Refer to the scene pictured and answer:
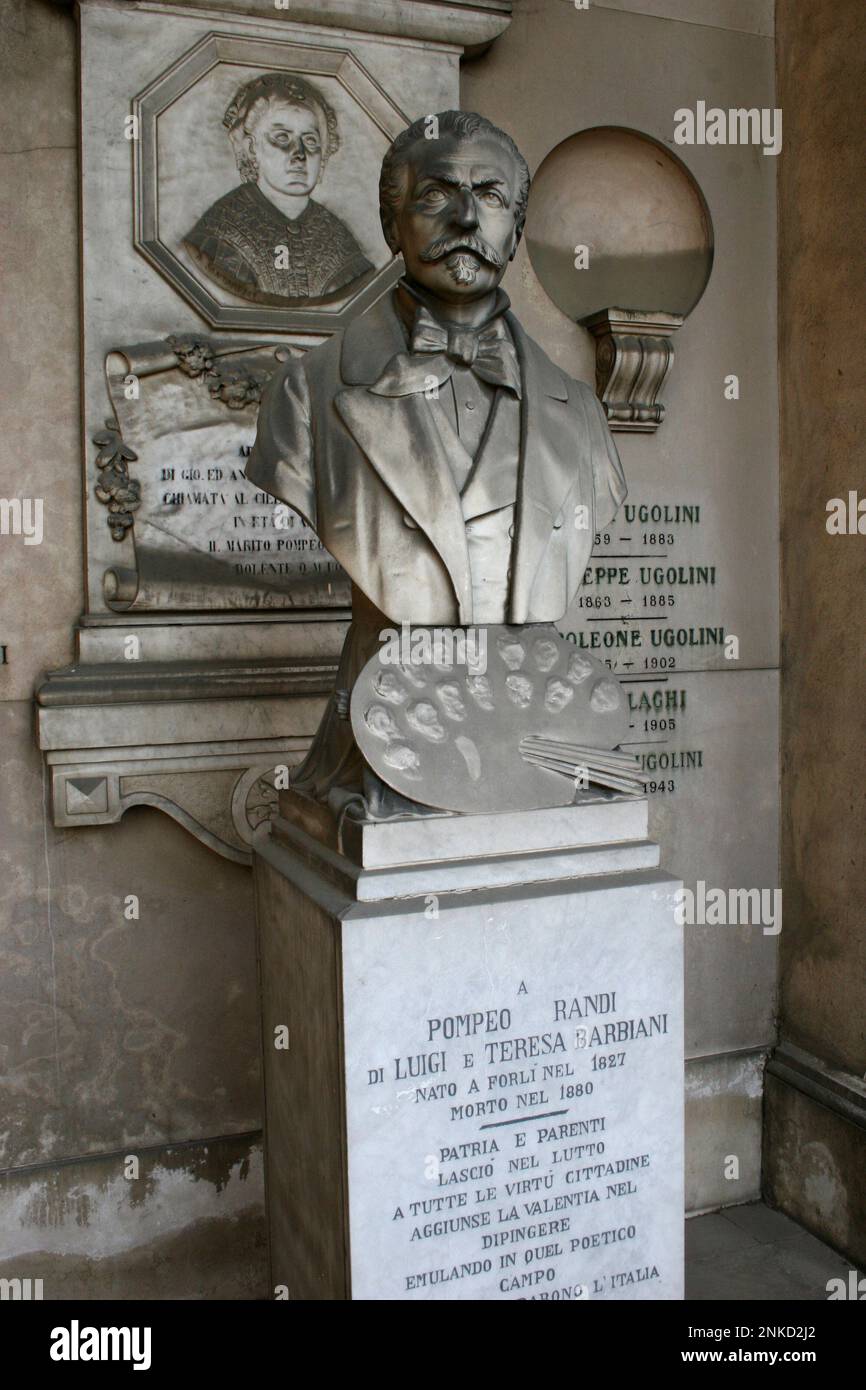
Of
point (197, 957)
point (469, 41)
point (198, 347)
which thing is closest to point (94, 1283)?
point (197, 957)

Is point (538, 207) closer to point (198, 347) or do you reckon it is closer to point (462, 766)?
point (198, 347)

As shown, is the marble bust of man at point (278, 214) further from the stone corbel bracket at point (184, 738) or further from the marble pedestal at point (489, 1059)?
the marble pedestal at point (489, 1059)

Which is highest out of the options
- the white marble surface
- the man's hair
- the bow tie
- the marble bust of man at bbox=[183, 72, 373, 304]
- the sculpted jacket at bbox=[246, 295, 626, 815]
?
the marble bust of man at bbox=[183, 72, 373, 304]

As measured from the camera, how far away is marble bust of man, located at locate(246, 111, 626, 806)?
2.22 metres

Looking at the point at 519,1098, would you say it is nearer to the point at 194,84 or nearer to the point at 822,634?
the point at 822,634

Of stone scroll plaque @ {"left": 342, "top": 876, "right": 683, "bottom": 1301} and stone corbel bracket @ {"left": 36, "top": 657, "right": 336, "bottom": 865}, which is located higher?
stone corbel bracket @ {"left": 36, "top": 657, "right": 336, "bottom": 865}

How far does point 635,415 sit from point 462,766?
2.04 meters

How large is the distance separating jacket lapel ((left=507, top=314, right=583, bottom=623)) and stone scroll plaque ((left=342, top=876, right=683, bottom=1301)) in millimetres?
616

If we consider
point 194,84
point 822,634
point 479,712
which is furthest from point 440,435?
point 822,634

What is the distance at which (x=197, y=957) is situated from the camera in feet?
11.0

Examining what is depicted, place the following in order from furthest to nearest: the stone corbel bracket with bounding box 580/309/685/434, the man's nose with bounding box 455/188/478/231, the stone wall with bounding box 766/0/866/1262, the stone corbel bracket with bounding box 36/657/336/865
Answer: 1. the stone corbel bracket with bounding box 580/309/685/434
2. the stone wall with bounding box 766/0/866/1262
3. the stone corbel bracket with bounding box 36/657/336/865
4. the man's nose with bounding box 455/188/478/231

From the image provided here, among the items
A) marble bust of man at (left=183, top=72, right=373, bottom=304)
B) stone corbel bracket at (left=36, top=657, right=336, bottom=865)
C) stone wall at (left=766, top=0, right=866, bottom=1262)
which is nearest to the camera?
stone corbel bracket at (left=36, top=657, right=336, bottom=865)

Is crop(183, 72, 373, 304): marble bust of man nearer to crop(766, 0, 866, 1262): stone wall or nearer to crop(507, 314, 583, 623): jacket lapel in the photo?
crop(507, 314, 583, 623): jacket lapel

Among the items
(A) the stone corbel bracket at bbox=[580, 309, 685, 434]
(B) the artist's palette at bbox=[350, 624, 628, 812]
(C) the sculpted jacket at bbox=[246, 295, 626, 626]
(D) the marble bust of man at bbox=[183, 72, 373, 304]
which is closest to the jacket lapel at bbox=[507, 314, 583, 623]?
(C) the sculpted jacket at bbox=[246, 295, 626, 626]
